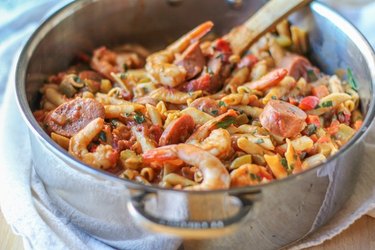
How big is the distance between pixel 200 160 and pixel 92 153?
35cm

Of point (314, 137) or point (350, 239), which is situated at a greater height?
point (314, 137)

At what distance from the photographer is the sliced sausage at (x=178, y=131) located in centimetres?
189

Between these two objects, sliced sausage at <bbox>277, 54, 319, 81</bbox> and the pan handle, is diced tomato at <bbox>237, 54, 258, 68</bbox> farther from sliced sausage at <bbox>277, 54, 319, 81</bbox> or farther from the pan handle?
the pan handle

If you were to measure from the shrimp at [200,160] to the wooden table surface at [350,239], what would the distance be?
1.45 feet

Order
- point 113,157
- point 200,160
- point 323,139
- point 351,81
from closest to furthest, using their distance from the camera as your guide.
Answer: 1. point 200,160
2. point 113,157
3. point 323,139
4. point 351,81

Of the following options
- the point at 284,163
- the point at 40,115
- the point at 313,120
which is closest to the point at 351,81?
the point at 313,120

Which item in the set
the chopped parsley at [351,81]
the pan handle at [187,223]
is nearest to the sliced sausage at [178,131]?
the pan handle at [187,223]

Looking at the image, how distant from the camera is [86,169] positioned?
1624 mm

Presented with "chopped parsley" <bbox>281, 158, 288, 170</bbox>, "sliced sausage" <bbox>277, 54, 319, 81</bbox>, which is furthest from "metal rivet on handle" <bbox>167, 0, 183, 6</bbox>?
"chopped parsley" <bbox>281, 158, 288, 170</bbox>

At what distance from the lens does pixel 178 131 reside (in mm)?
1907

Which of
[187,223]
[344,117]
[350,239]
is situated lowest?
[350,239]

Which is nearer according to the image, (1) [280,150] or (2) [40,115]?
(1) [280,150]

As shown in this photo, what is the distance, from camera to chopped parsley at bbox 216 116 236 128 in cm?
196

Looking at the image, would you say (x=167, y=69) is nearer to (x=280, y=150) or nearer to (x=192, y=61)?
(x=192, y=61)
